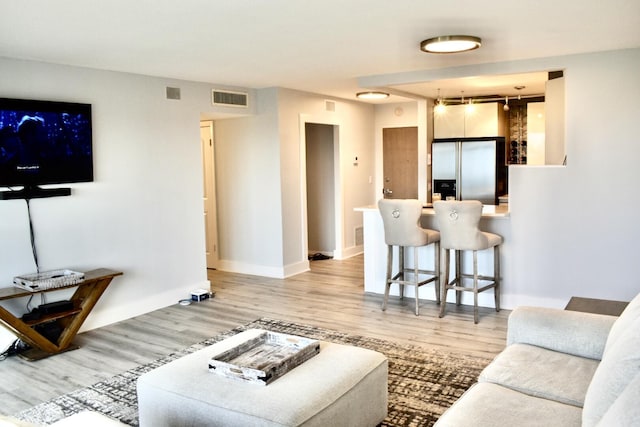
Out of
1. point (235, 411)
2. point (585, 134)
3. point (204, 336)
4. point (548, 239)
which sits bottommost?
point (204, 336)

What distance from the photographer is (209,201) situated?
291 inches

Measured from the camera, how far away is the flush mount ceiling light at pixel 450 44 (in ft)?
13.0

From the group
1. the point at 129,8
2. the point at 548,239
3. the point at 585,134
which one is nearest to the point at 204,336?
the point at 129,8

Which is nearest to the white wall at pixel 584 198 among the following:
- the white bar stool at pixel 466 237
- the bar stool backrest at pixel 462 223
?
the white bar stool at pixel 466 237

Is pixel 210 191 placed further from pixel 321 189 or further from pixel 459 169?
pixel 459 169

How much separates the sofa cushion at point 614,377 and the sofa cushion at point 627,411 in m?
0.29

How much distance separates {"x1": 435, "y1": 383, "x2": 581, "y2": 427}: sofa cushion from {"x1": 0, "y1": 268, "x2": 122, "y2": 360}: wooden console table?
3.38 metres

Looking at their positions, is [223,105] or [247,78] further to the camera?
[223,105]

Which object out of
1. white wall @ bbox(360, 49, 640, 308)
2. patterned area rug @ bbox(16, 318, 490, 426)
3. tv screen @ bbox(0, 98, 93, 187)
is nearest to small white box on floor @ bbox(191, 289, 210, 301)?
patterned area rug @ bbox(16, 318, 490, 426)

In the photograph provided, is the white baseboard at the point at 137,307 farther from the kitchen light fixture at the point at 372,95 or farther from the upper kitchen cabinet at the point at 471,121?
the upper kitchen cabinet at the point at 471,121

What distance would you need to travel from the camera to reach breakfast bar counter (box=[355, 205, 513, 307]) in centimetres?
518

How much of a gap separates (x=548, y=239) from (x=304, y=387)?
3416 mm

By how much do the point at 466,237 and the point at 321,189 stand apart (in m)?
3.72

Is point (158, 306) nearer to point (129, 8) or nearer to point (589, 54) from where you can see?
point (129, 8)
